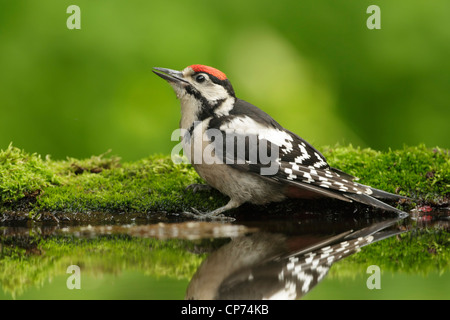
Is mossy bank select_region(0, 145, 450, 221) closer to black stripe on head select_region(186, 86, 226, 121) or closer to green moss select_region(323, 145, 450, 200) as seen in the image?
green moss select_region(323, 145, 450, 200)

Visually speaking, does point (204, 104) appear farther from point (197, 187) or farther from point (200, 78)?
point (197, 187)

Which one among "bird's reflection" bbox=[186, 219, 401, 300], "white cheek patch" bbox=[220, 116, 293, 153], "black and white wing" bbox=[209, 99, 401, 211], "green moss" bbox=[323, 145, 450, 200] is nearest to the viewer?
"bird's reflection" bbox=[186, 219, 401, 300]

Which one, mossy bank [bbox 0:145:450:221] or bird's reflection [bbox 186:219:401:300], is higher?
mossy bank [bbox 0:145:450:221]

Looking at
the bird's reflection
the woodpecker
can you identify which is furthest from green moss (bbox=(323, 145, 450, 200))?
the bird's reflection

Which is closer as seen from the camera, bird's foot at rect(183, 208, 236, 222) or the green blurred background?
bird's foot at rect(183, 208, 236, 222)

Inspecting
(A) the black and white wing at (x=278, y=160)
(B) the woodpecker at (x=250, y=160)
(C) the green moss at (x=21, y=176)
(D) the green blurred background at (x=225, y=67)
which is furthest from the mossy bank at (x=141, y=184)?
(D) the green blurred background at (x=225, y=67)

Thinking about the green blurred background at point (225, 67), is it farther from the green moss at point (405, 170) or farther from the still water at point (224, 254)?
the still water at point (224, 254)

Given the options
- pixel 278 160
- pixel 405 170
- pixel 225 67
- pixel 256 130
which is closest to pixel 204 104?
pixel 256 130

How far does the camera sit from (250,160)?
4066 mm

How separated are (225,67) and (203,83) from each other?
8.89 feet

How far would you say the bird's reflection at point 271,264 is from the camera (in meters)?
2.24

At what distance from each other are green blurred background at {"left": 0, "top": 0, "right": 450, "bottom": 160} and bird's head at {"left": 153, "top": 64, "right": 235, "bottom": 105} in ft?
7.46

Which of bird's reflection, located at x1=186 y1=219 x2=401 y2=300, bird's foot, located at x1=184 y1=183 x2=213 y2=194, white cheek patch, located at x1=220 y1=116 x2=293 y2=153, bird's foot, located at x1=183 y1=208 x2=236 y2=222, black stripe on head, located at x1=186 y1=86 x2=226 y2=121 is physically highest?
black stripe on head, located at x1=186 y1=86 x2=226 y2=121

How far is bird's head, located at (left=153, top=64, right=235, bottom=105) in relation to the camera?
433cm
